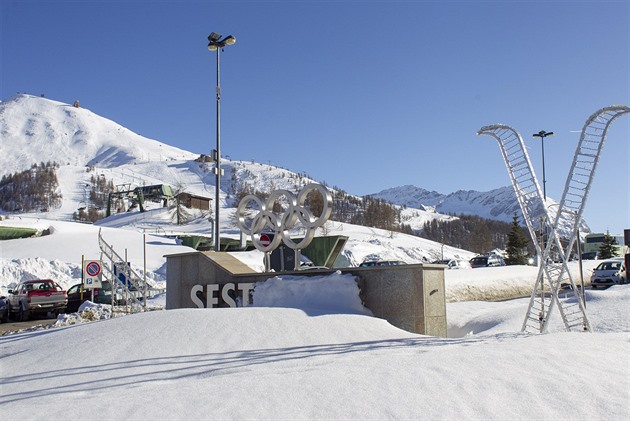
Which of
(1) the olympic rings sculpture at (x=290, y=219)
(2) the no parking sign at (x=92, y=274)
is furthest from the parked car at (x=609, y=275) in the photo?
(2) the no parking sign at (x=92, y=274)

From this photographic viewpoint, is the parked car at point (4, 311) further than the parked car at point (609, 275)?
No

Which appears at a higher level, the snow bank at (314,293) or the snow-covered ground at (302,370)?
the snow bank at (314,293)

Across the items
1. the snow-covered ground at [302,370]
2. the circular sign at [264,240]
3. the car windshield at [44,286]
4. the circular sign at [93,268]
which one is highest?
the circular sign at [264,240]

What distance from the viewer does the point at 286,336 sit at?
7.99m

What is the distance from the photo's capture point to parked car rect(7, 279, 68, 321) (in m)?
20.5

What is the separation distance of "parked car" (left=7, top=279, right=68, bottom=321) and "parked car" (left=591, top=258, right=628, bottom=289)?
80.4 ft

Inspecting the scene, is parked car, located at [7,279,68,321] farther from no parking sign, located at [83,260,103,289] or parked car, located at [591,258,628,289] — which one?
parked car, located at [591,258,628,289]

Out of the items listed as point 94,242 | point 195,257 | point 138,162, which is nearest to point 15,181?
point 138,162

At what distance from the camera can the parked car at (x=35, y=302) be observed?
2047 centimetres

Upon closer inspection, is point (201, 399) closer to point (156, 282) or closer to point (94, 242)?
point (156, 282)

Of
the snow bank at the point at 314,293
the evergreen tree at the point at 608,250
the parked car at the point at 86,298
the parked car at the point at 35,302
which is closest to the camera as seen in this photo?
the snow bank at the point at 314,293

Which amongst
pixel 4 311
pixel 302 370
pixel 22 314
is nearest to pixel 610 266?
pixel 302 370

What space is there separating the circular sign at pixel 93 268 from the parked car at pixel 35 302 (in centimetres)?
387

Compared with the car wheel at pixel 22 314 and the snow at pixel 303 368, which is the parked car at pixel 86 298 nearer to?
the car wheel at pixel 22 314
